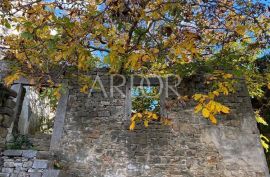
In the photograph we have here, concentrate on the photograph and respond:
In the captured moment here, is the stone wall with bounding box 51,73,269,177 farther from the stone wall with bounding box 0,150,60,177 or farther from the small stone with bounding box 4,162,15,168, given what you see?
the small stone with bounding box 4,162,15,168

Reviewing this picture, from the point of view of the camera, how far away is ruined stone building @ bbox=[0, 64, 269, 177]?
6.02 metres

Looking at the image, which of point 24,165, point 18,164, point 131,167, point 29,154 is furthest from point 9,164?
point 131,167

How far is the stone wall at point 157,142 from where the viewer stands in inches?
239

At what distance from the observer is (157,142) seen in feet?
20.6

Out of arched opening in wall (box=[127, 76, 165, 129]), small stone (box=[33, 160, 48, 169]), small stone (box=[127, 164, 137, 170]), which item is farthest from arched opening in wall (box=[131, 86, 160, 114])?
small stone (box=[33, 160, 48, 169])

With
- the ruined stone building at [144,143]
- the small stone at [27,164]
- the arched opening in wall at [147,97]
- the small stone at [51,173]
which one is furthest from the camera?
A: the arched opening in wall at [147,97]

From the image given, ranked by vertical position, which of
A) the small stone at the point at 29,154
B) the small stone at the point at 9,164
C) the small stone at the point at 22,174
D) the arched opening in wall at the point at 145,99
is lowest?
the small stone at the point at 22,174

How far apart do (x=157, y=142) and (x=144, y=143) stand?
26 centimetres

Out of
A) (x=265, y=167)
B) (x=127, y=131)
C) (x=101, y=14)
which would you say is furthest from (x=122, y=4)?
(x=265, y=167)

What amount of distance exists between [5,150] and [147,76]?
3163mm

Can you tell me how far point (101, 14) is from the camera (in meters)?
3.57

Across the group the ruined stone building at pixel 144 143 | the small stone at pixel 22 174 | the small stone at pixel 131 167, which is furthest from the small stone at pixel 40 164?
the small stone at pixel 131 167

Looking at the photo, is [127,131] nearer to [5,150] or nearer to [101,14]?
[5,150]

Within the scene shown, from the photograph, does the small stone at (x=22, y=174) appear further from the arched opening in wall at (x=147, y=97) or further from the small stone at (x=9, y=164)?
the arched opening in wall at (x=147, y=97)
